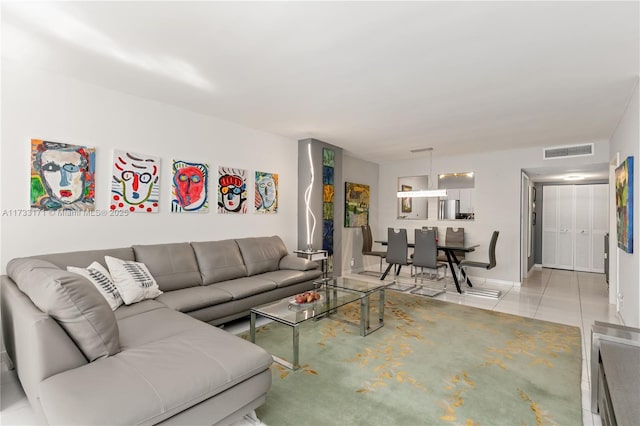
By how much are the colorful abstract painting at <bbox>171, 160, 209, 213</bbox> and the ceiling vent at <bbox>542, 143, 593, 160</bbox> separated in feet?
19.5

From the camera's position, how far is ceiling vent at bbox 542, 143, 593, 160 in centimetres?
542

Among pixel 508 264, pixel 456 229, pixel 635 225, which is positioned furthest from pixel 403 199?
pixel 635 225

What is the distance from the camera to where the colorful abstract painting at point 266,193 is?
16.2ft

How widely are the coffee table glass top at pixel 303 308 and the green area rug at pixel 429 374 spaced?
14.8 inches

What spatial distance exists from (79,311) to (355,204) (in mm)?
5830

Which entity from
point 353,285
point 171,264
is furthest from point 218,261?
point 353,285

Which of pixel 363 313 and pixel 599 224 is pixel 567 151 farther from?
pixel 363 313

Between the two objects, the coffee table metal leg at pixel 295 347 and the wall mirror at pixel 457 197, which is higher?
the wall mirror at pixel 457 197

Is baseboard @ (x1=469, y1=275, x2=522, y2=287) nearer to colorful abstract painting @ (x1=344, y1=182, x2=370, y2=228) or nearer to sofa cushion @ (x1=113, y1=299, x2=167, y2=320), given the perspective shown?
colorful abstract painting @ (x1=344, y1=182, x2=370, y2=228)

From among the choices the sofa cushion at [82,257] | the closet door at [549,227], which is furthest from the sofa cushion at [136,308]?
the closet door at [549,227]

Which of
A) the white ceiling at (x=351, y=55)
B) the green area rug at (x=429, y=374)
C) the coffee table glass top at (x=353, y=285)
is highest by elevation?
the white ceiling at (x=351, y=55)

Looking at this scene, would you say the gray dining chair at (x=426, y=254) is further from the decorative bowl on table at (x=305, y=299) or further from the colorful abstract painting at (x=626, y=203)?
the decorative bowl on table at (x=305, y=299)

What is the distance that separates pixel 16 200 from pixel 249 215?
2.61 meters

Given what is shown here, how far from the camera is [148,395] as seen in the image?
1454 millimetres
